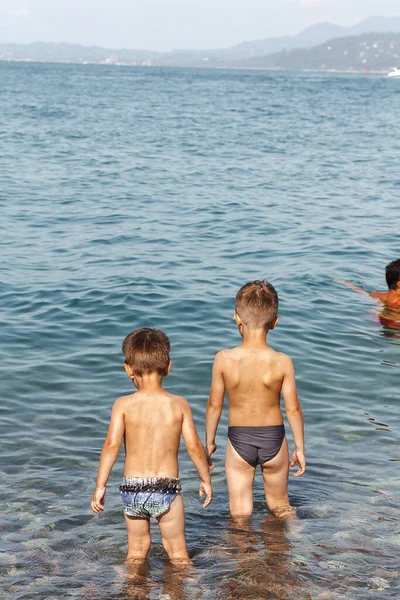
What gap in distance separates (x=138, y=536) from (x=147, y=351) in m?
1.23

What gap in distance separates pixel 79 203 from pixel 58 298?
8.54m

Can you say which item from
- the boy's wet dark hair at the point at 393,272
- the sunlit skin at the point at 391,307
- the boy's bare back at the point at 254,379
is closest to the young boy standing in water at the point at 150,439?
the boy's bare back at the point at 254,379

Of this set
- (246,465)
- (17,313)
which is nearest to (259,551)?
(246,465)

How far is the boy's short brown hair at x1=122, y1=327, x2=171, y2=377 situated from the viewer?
15.8ft

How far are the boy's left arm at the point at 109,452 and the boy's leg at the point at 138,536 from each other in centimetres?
27

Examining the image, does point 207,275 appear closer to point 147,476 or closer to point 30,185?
point 147,476

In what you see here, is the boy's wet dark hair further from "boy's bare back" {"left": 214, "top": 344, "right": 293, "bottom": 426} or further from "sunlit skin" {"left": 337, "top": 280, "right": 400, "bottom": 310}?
"boy's bare back" {"left": 214, "top": 344, "right": 293, "bottom": 426}

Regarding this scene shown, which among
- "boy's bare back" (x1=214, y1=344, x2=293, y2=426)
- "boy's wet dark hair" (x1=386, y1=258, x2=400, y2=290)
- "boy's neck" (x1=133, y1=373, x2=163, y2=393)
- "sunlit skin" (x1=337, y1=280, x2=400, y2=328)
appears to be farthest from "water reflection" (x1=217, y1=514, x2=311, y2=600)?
"sunlit skin" (x1=337, y1=280, x2=400, y2=328)

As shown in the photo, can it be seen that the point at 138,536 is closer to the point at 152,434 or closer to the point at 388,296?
the point at 152,434

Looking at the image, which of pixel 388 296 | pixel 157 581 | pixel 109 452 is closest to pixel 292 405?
pixel 109 452

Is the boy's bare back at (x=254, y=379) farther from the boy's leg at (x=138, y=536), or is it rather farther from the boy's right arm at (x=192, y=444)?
the boy's leg at (x=138, y=536)

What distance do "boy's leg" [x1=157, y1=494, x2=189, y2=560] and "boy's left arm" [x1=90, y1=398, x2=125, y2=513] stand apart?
421 millimetres

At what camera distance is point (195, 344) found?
1039 cm

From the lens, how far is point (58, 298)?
12.2 meters
